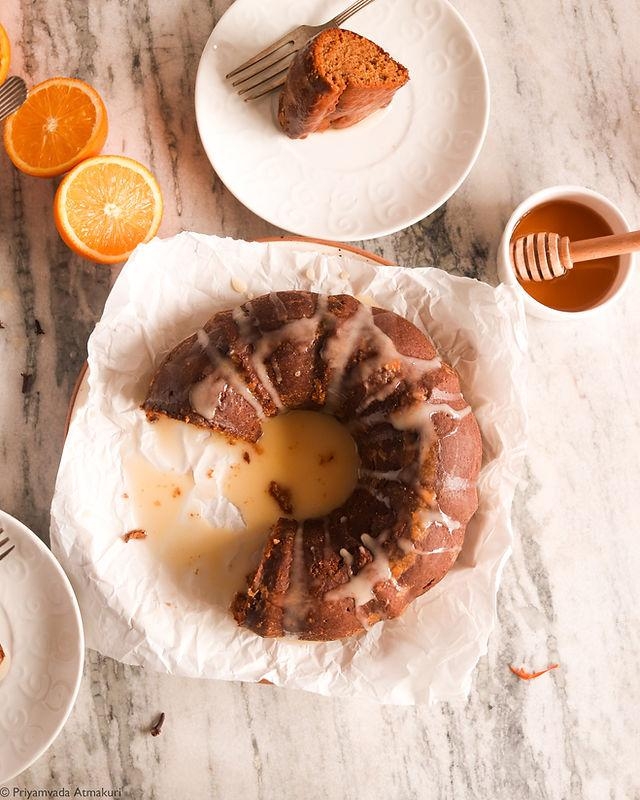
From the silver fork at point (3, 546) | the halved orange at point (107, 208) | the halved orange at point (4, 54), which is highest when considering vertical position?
the halved orange at point (4, 54)

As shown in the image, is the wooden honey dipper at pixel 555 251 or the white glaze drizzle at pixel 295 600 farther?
the wooden honey dipper at pixel 555 251

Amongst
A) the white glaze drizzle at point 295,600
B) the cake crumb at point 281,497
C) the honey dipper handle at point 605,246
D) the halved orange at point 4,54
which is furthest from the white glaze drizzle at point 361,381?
the halved orange at point 4,54

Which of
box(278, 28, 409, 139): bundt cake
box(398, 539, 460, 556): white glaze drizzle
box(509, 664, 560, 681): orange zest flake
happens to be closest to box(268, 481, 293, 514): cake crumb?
box(398, 539, 460, 556): white glaze drizzle

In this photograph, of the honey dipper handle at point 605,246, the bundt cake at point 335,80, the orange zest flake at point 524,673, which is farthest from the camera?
the orange zest flake at point 524,673

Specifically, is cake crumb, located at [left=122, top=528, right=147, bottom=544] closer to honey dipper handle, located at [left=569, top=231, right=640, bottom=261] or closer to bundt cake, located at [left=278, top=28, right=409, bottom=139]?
bundt cake, located at [left=278, top=28, right=409, bottom=139]

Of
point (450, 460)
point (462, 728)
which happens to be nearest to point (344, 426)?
point (450, 460)

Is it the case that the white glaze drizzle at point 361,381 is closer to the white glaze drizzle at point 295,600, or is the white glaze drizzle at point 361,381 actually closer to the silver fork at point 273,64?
the white glaze drizzle at point 295,600
